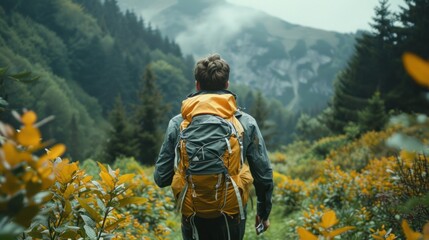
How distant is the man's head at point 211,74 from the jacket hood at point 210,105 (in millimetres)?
118

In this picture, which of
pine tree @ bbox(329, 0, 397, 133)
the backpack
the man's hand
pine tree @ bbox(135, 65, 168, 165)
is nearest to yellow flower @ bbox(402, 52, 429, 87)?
the backpack

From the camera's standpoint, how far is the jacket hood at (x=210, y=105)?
2.54 m

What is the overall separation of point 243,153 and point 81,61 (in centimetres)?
6829

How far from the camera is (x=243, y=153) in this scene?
2631 millimetres

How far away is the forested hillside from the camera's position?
4369 cm

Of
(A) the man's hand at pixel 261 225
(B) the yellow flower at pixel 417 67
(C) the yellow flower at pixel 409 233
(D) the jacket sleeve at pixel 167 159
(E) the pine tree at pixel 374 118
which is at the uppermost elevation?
(B) the yellow flower at pixel 417 67

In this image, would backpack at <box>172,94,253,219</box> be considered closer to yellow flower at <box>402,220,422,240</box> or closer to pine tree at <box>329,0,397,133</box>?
yellow flower at <box>402,220,422,240</box>

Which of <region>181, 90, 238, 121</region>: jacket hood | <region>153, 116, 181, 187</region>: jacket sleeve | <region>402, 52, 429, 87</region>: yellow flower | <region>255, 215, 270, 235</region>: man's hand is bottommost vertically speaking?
<region>255, 215, 270, 235</region>: man's hand

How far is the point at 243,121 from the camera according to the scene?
269cm

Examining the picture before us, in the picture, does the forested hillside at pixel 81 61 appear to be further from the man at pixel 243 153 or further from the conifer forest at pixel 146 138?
the man at pixel 243 153

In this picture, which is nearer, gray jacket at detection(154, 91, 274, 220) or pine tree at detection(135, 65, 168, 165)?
gray jacket at detection(154, 91, 274, 220)

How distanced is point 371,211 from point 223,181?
117 inches

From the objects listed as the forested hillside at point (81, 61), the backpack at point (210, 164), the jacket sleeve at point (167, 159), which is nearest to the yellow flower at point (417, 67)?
the backpack at point (210, 164)

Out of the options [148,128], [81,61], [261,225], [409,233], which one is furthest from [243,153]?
[81,61]
